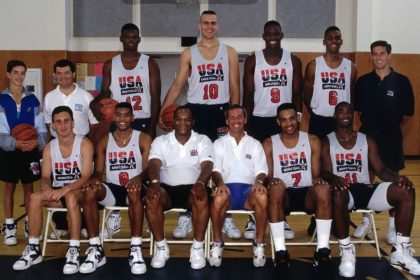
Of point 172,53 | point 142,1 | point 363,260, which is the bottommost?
point 363,260

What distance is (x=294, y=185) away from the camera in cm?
468

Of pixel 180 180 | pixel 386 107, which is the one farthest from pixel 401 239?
pixel 180 180

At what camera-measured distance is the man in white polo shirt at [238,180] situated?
4.31m

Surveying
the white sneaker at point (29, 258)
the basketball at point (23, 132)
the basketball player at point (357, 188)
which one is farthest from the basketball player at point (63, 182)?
the basketball player at point (357, 188)

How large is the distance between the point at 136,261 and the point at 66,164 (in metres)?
0.99

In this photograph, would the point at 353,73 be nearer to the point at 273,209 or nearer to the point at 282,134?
the point at 282,134

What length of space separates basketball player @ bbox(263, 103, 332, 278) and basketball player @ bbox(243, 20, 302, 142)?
50 cm

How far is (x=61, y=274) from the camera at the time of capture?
4.20m

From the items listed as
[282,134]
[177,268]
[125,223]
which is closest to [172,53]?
[125,223]

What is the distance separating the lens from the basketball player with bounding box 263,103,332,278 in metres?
4.24

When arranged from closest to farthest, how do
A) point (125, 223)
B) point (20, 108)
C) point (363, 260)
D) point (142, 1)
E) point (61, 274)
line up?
1. point (61, 274)
2. point (363, 260)
3. point (20, 108)
4. point (125, 223)
5. point (142, 1)

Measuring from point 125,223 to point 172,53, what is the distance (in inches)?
165

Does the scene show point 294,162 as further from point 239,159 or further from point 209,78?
point 209,78

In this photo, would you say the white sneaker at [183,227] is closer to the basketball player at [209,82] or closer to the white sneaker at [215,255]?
the basketball player at [209,82]
